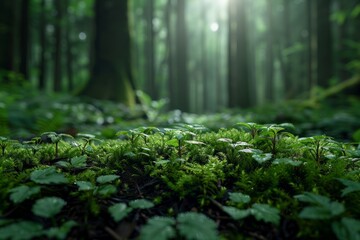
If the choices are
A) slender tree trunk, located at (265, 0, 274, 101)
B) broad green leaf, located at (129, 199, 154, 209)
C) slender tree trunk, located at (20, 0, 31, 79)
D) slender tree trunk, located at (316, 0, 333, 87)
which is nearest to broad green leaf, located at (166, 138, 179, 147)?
broad green leaf, located at (129, 199, 154, 209)

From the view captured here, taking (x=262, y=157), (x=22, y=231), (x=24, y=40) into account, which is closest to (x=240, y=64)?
(x=24, y=40)

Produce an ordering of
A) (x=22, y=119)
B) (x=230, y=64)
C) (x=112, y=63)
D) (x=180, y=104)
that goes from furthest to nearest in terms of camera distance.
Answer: (x=180, y=104) < (x=230, y=64) < (x=112, y=63) < (x=22, y=119)

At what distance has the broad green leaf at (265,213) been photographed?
1.46 m

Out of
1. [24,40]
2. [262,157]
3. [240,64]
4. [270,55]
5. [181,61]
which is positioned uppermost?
[270,55]

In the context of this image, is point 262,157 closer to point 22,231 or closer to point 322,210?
point 322,210

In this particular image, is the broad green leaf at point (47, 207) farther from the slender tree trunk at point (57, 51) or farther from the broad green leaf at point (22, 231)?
the slender tree trunk at point (57, 51)

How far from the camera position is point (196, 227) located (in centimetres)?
133

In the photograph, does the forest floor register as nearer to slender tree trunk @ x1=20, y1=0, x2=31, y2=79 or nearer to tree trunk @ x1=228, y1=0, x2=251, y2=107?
tree trunk @ x1=228, y1=0, x2=251, y2=107

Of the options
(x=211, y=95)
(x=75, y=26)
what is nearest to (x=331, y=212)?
(x=75, y=26)

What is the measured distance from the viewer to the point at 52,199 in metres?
1.50

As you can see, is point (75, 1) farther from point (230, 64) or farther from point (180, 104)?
point (230, 64)

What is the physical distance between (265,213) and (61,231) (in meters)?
1.00

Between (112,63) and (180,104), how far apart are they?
301 inches

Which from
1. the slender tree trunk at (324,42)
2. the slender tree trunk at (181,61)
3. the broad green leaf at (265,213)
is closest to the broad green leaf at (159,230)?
the broad green leaf at (265,213)
